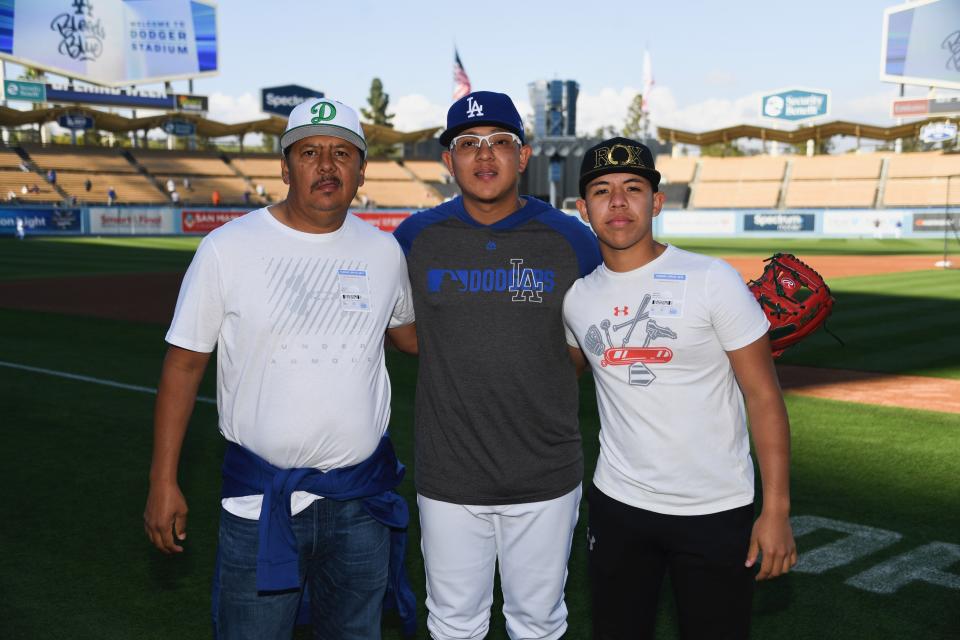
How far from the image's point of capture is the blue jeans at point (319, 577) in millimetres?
3053

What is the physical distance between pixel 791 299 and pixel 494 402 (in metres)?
1.31

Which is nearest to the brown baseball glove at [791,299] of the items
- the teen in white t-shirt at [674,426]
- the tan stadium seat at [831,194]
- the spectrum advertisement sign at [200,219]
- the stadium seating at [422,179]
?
the teen in white t-shirt at [674,426]

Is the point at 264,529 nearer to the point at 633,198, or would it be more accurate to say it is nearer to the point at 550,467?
the point at 550,467

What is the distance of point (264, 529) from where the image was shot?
3.04 m

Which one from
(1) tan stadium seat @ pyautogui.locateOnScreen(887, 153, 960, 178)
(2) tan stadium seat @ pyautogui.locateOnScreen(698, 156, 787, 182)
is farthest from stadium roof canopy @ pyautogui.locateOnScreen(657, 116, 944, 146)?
(1) tan stadium seat @ pyautogui.locateOnScreen(887, 153, 960, 178)

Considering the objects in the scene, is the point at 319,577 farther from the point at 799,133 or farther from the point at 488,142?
the point at 799,133

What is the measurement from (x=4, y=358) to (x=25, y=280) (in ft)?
42.2

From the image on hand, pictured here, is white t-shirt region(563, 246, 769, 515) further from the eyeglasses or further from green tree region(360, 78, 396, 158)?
green tree region(360, 78, 396, 158)

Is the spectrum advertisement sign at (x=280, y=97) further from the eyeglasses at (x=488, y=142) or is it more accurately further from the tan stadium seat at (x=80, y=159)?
the eyeglasses at (x=488, y=142)

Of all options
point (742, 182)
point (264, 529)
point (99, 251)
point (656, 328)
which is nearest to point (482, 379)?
point (656, 328)

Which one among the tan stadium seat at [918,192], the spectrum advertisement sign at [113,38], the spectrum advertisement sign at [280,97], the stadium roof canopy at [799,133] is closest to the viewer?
the spectrum advertisement sign at [113,38]

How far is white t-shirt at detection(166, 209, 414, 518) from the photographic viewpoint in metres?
3.12

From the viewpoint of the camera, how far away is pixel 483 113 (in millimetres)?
3670

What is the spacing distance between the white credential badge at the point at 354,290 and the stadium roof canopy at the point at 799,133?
70085mm
